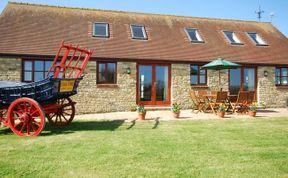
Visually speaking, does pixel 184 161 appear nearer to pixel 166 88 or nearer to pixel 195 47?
pixel 166 88

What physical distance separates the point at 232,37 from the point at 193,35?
105 inches

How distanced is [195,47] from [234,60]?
7.34 feet

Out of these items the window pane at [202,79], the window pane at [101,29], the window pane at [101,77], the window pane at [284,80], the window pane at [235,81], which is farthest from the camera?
the window pane at [284,80]

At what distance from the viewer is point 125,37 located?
14.9 metres

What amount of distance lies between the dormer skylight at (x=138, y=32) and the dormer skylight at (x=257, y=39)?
711 centimetres

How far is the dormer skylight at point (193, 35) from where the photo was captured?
1594 centimetres

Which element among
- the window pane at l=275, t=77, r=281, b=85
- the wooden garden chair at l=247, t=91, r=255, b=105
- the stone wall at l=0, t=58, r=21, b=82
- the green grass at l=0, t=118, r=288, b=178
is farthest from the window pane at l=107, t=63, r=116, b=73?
the window pane at l=275, t=77, r=281, b=85

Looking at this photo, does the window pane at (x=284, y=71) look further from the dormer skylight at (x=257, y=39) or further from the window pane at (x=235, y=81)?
the window pane at (x=235, y=81)

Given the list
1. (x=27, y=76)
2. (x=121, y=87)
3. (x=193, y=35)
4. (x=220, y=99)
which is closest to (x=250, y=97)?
(x=220, y=99)

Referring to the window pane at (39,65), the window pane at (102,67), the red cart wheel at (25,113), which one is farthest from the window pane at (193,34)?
the red cart wheel at (25,113)

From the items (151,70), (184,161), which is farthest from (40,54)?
(184,161)

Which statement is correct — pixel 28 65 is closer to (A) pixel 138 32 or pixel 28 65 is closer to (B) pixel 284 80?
(A) pixel 138 32

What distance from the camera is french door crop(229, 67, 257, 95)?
49.9 feet

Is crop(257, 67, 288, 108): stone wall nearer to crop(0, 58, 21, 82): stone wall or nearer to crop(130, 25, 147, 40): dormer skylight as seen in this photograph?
crop(130, 25, 147, 40): dormer skylight
